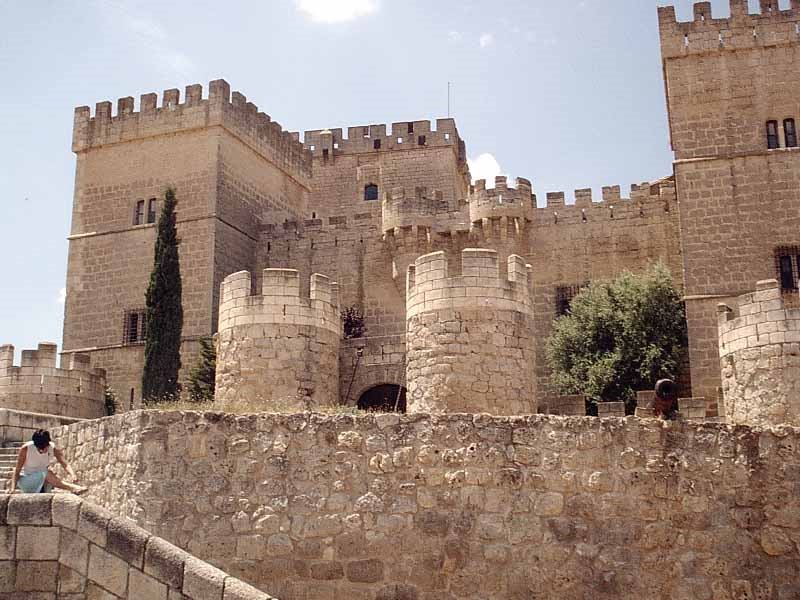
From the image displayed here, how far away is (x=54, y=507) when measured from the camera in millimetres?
8062

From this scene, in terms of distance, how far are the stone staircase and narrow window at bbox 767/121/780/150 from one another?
676 inches

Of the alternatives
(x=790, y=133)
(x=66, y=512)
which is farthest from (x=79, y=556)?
(x=790, y=133)

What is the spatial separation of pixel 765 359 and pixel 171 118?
17.0 meters

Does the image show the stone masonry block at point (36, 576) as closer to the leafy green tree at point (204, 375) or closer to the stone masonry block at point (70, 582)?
the stone masonry block at point (70, 582)

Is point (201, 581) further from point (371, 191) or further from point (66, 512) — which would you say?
point (371, 191)

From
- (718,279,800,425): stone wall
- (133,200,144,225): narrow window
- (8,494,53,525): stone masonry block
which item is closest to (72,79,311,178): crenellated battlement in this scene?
(133,200,144,225): narrow window

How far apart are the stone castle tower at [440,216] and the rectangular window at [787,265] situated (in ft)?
0.09

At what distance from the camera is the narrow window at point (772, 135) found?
2312cm

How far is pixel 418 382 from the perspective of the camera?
1609 centimetres

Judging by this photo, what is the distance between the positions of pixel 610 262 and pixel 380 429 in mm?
16662

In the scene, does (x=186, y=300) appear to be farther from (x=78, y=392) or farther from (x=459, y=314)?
(x=459, y=314)

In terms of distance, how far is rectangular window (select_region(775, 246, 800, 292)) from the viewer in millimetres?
22188

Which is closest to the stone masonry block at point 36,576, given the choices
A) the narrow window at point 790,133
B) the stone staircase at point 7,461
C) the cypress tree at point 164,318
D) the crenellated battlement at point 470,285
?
the stone staircase at point 7,461

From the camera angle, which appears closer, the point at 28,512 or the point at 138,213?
the point at 28,512
